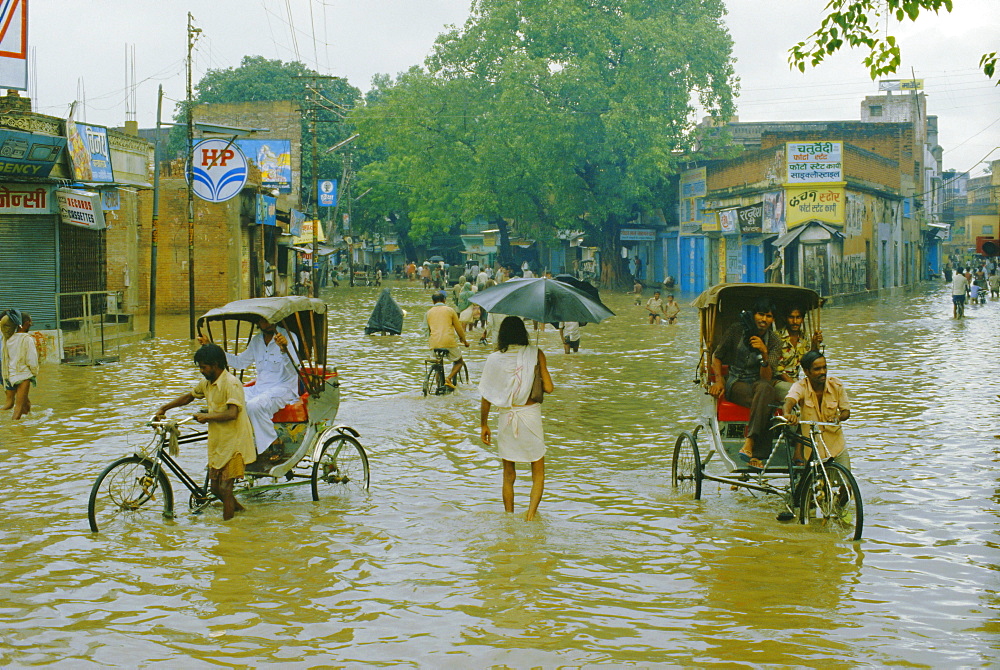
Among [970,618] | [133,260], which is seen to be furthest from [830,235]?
[970,618]

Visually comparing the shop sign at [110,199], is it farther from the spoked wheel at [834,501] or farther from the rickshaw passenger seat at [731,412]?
the spoked wheel at [834,501]

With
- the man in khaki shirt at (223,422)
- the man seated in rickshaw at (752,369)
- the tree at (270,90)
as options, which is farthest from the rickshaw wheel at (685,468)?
the tree at (270,90)

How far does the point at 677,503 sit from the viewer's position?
28.3 feet

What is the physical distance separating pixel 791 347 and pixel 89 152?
16.9 metres

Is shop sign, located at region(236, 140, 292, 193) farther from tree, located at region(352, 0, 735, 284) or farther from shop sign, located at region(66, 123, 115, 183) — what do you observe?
shop sign, located at region(66, 123, 115, 183)

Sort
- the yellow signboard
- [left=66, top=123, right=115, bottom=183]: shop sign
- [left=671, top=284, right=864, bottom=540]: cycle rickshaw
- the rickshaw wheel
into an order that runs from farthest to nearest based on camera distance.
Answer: the yellow signboard < [left=66, top=123, right=115, bottom=183]: shop sign < the rickshaw wheel < [left=671, top=284, right=864, bottom=540]: cycle rickshaw

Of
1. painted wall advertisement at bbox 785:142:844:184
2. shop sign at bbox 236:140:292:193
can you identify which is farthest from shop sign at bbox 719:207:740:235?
shop sign at bbox 236:140:292:193

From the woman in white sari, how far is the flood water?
1.74 feet

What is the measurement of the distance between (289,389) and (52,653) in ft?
12.1

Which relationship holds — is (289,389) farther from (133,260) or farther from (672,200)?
(672,200)

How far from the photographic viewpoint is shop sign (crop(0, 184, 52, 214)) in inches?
731

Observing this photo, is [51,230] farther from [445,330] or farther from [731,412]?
[731,412]

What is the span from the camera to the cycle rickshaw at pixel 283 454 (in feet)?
25.6

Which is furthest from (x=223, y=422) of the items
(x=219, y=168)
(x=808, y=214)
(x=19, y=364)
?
(x=808, y=214)
